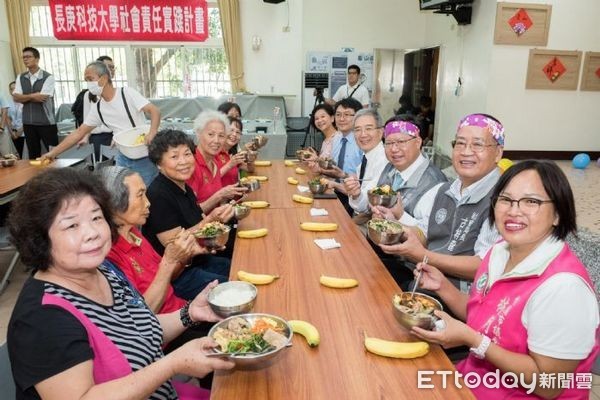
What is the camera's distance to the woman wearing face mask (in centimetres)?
398

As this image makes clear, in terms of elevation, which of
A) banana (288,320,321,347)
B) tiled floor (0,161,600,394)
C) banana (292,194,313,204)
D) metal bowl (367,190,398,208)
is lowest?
tiled floor (0,161,600,394)

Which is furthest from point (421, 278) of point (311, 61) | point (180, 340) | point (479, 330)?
point (311, 61)

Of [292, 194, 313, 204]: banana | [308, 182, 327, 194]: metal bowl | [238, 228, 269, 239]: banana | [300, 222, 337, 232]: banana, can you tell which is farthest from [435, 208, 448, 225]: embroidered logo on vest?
[308, 182, 327, 194]: metal bowl

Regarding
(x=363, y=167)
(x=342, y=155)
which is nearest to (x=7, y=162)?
(x=342, y=155)

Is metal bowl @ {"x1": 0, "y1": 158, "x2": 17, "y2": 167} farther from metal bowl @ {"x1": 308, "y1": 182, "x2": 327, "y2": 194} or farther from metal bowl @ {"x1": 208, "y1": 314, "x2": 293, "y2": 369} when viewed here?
metal bowl @ {"x1": 208, "y1": 314, "x2": 293, "y2": 369}

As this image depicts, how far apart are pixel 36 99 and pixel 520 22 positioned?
6778 millimetres

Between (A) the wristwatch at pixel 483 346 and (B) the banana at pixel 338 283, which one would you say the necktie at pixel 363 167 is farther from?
(A) the wristwatch at pixel 483 346

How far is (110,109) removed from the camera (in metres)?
4.15

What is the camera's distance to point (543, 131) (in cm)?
607

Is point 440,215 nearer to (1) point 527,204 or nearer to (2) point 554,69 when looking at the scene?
(1) point 527,204

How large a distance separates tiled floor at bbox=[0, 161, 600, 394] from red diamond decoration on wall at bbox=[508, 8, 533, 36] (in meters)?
2.15

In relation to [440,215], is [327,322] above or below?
below

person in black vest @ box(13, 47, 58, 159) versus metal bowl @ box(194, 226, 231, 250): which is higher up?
person in black vest @ box(13, 47, 58, 159)

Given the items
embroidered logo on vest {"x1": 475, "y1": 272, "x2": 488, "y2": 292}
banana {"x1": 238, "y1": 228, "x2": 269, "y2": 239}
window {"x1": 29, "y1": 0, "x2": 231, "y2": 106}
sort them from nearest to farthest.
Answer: embroidered logo on vest {"x1": 475, "y1": 272, "x2": 488, "y2": 292} → banana {"x1": 238, "y1": 228, "x2": 269, "y2": 239} → window {"x1": 29, "y1": 0, "x2": 231, "y2": 106}
